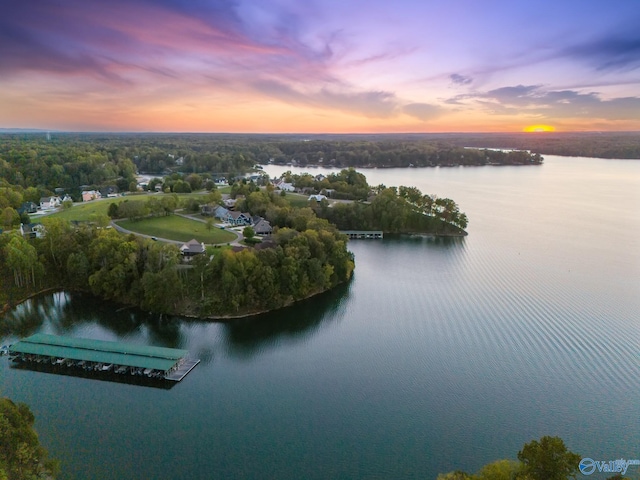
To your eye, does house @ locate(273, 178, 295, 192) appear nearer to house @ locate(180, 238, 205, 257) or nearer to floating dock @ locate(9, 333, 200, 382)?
house @ locate(180, 238, 205, 257)

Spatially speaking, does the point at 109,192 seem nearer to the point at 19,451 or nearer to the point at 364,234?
the point at 364,234

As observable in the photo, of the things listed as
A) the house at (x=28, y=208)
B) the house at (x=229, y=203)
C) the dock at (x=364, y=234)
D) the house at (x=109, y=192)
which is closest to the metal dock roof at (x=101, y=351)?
the house at (x=229, y=203)

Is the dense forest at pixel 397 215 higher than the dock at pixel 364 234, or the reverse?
the dense forest at pixel 397 215

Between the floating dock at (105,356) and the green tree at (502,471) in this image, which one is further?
the floating dock at (105,356)

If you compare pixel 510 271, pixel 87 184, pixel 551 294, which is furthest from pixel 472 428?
pixel 87 184

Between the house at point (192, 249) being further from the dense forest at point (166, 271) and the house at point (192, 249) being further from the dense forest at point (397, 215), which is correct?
the dense forest at point (397, 215)

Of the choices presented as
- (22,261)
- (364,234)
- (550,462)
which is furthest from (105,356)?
(364,234)
